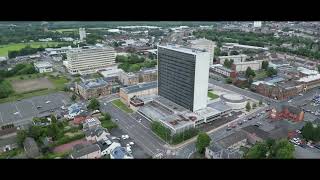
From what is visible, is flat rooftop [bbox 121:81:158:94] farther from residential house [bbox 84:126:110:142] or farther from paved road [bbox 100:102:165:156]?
residential house [bbox 84:126:110:142]

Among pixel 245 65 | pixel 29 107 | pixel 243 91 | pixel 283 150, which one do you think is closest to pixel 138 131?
pixel 283 150

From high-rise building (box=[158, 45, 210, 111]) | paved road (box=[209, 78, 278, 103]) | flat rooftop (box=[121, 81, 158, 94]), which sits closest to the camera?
high-rise building (box=[158, 45, 210, 111])

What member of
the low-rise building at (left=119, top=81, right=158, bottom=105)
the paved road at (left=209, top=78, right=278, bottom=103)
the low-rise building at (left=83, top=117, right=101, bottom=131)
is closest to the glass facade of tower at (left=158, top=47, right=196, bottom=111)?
the low-rise building at (left=119, top=81, right=158, bottom=105)

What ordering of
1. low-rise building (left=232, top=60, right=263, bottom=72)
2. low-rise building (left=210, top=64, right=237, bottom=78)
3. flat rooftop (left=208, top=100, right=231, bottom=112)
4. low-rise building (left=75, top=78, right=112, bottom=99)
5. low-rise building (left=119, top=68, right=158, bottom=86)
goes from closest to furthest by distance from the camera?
1. flat rooftop (left=208, top=100, right=231, bottom=112)
2. low-rise building (left=75, top=78, right=112, bottom=99)
3. low-rise building (left=119, top=68, right=158, bottom=86)
4. low-rise building (left=210, top=64, right=237, bottom=78)
5. low-rise building (left=232, top=60, right=263, bottom=72)
